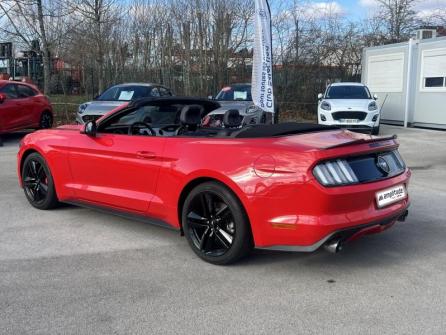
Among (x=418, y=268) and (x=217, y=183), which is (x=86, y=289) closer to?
(x=217, y=183)

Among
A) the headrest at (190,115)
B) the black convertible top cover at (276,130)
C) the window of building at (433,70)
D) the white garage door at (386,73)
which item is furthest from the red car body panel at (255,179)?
the white garage door at (386,73)

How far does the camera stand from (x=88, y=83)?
2269 centimetres

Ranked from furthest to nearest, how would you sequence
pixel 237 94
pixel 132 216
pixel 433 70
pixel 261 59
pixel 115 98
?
pixel 433 70 < pixel 237 94 < pixel 115 98 < pixel 261 59 < pixel 132 216

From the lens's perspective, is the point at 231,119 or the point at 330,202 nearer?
the point at 330,202

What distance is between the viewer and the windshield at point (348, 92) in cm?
1598

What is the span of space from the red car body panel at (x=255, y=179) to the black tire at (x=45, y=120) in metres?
9.97

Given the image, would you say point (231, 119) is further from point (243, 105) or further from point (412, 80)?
point (412, 80)

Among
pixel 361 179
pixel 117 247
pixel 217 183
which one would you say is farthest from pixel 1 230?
pixel 361 179

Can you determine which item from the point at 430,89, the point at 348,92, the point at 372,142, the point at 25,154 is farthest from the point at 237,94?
the point at 372,142

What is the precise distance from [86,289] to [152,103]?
7.14 feet

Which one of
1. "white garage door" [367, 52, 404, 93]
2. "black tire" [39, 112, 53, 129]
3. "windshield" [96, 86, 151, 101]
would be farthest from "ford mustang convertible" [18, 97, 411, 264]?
"white garage door" [367, 52, 404, 93]

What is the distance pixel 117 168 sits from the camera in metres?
5.13

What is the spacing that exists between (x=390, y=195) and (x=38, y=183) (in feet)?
13.7

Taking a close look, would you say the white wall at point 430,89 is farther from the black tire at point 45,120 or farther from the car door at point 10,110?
the car door at point 10,110
